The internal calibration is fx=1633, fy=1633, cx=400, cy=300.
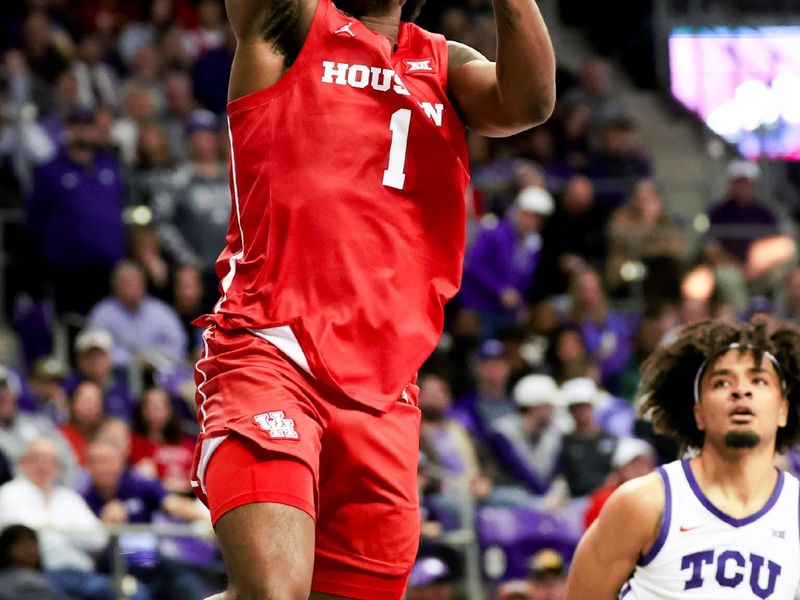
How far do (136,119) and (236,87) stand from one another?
841cm

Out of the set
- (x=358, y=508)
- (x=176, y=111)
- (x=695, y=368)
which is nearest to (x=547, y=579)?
(x=695, y=368)

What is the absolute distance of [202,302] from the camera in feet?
37.0

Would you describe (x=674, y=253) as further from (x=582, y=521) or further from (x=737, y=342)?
(x=737, y=342)

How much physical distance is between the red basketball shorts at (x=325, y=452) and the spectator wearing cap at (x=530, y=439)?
601 centimetres

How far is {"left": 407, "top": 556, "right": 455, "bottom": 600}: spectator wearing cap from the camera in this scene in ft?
27.8

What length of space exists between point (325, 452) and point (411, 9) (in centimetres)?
130

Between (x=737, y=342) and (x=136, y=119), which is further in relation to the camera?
(x=136, y=119)

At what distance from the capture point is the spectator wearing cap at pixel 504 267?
1245cm

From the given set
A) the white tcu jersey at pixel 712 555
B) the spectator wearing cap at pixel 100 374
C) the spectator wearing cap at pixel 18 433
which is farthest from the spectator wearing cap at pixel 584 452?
the white tcu jersey at pixel 712 555

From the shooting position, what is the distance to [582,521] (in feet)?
31.7

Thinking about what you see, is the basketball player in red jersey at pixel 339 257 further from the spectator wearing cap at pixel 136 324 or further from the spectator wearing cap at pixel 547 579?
the spectator wearing cap at pixel 136 324

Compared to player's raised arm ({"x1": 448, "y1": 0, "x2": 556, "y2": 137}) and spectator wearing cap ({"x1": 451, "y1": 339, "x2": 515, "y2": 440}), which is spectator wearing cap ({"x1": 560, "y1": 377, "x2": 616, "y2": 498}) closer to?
spectator wearing cap ({"x1": 451, "y1": 339, "x2": 515, "y2": 440})

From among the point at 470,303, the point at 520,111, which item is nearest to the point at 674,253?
the point at 470,303

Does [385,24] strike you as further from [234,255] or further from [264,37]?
[234,255]
